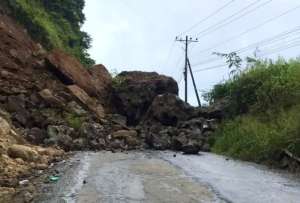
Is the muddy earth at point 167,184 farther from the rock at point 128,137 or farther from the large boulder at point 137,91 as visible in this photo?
the large boulder at point 137,91

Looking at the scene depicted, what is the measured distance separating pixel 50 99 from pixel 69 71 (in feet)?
17.2

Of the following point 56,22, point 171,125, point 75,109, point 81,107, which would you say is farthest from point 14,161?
point 56,22

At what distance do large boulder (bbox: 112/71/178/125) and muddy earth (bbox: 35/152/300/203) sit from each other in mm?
19739

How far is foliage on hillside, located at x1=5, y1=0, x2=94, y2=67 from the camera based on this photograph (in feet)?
126

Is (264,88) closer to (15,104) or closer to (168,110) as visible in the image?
(168,110)

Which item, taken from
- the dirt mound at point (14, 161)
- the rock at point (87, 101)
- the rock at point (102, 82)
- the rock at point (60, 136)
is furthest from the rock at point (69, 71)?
the dirt mound at point (14, 161)

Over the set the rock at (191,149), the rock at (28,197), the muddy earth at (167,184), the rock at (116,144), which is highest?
the rock at (116,144)

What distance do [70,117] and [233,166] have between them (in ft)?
42.8

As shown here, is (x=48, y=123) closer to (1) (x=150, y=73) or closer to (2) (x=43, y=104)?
(2) (x=43, y=104)

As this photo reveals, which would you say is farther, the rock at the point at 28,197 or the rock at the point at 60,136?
the rock at the point at 60,136

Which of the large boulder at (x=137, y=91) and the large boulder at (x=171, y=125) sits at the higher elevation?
the large boulder at (x=137, y=91)

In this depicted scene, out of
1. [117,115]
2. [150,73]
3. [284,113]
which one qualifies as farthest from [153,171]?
[150,73]

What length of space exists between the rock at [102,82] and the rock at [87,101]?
7.28 feet

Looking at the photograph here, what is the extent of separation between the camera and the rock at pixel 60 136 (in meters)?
25.2
